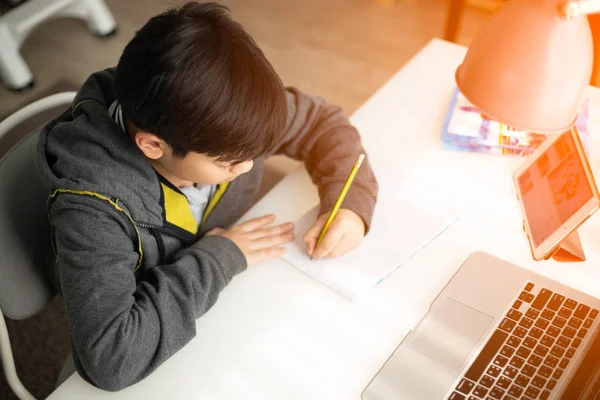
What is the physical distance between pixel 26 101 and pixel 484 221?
2.03m

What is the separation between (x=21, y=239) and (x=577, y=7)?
0.80m

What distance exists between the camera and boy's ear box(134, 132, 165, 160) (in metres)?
0.74

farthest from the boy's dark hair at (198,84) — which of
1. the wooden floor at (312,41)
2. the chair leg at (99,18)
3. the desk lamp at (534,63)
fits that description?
the chair leg at (99,18)

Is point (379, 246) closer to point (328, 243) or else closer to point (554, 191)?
point (328, 243)

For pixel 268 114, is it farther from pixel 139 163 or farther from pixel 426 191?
pixel 426 191

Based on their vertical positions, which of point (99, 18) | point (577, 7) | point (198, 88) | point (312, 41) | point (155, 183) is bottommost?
point (312, 41)

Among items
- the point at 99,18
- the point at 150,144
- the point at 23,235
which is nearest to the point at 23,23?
the point at 99,18

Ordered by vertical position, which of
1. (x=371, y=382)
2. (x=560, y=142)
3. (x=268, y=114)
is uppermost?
(x=268, y=114)

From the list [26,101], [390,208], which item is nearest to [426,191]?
[390,208]

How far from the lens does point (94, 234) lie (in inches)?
28.4

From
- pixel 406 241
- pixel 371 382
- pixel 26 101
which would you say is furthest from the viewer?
pixel 26 101

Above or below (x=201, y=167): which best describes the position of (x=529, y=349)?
below

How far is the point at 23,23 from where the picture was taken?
2213 mm

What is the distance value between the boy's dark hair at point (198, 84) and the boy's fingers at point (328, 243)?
0.19 metres
